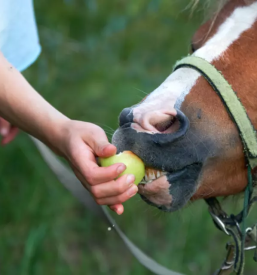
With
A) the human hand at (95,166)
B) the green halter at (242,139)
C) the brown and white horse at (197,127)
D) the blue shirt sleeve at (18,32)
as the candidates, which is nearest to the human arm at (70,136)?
the human hand at (95,166)

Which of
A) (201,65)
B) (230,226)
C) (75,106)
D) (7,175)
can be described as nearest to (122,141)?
(201,65)

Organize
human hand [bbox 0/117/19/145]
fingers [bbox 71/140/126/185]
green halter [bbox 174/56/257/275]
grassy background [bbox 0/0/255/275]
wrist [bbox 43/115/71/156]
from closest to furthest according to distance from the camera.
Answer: fingers [bbox 71/140/126/185] → wrist [bbox 43/115/71/156] → green halter [bbox 174/56/257/275] → human hand [bbox 0/117/19/145] → grassy background [bbox 0/0/255/275]

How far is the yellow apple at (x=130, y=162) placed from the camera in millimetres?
1225

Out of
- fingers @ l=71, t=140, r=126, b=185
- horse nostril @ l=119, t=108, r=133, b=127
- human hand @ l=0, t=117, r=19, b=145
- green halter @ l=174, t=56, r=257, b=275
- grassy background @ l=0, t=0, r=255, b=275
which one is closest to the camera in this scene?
fingers @ l=71, t=140, r=126, b=185

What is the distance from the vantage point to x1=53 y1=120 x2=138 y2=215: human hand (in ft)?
3.84

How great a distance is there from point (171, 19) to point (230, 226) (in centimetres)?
276

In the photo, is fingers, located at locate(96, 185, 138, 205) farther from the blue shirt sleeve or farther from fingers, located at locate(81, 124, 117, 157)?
the blue shirt sleeve

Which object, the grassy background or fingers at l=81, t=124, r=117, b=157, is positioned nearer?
fingers at l=81, t=124, r=117, b=157

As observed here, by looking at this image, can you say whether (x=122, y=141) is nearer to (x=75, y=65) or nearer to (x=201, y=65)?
(x=201, y=65)

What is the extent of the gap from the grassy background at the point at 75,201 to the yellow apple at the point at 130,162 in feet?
1.56

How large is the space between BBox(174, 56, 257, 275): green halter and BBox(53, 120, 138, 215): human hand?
1.45 ft

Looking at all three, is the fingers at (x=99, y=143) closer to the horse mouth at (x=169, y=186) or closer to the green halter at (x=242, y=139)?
the horse mouth at (x=169, y=186)

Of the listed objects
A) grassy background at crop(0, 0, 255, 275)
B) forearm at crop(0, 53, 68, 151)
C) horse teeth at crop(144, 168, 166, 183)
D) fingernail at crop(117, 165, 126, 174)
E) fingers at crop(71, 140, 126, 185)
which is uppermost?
forearm at crop(0, 53, 68, 151)

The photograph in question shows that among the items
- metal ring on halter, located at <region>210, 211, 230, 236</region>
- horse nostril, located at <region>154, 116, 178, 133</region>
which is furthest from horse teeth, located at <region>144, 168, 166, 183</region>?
metal ring on halter, located at <region>210, 211, 230, 236</region>
